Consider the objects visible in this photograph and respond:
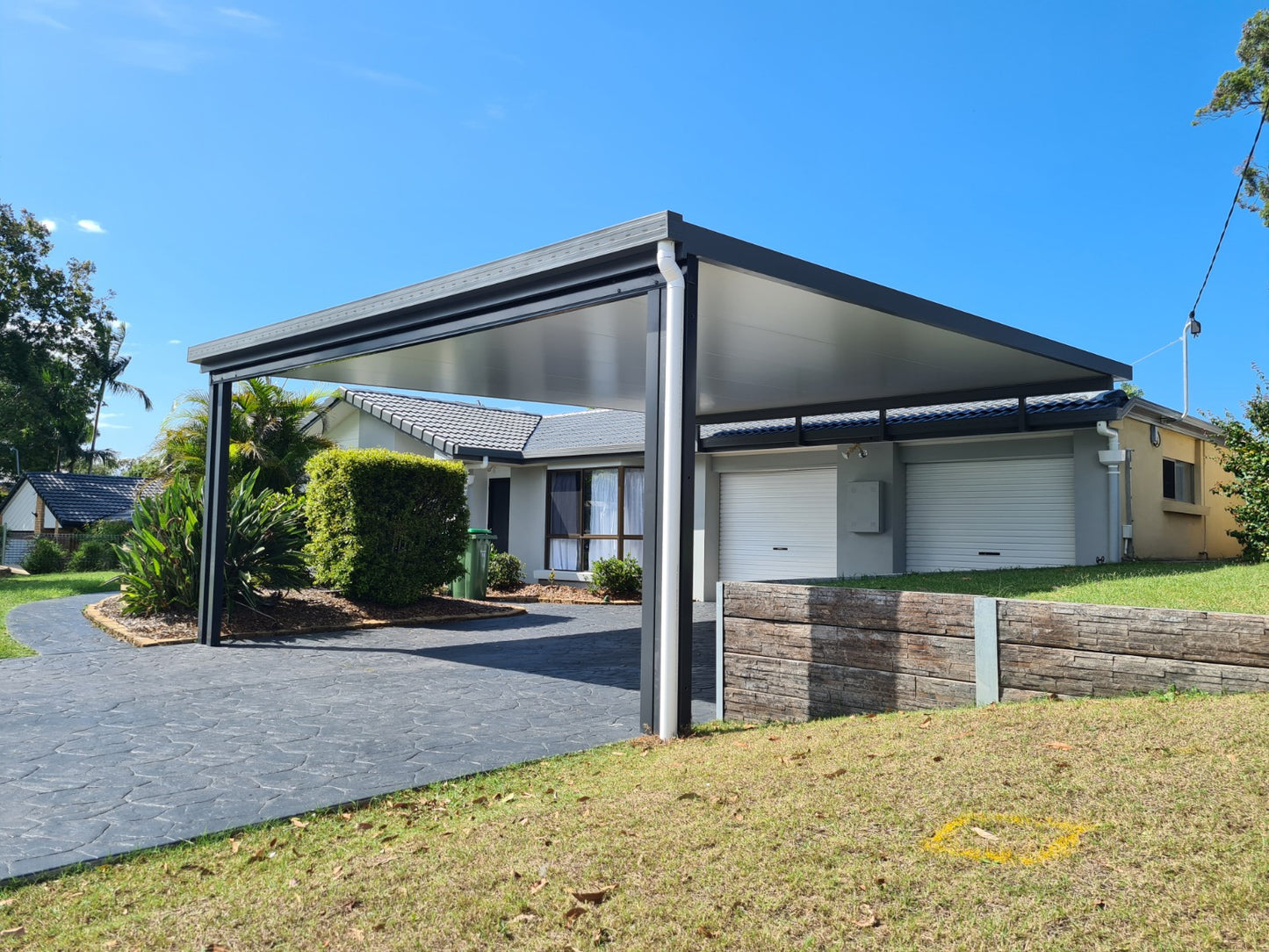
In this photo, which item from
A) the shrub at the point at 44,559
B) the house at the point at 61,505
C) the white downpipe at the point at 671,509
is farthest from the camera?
the house at the point at 61,505

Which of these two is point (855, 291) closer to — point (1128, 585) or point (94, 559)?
point (1128, 585)

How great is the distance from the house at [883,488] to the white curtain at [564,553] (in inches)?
1.0

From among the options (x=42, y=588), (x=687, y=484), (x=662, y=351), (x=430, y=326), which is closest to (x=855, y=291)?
(x=662, y=351)

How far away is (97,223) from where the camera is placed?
99.6 m

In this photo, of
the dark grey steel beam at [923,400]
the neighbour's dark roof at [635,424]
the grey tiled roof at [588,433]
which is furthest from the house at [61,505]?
the dark grey steel beam at [923,400]

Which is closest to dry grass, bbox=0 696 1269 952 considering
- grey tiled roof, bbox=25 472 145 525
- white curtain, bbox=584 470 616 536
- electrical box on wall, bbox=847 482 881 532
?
electrical box on wall, bbox=847 482 881 532

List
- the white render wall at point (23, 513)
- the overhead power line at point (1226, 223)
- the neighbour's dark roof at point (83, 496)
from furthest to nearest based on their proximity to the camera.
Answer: the white render wall at point (23, 513)
the neighbour's dark roof at point (83, 496)
the overhead power line at point (1226, 223)

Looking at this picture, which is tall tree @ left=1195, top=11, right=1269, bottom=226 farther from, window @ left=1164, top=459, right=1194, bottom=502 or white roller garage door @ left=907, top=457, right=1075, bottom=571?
white roller garage door @ left=907, top=457, right=1075, bottom=571

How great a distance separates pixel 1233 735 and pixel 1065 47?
2020cm

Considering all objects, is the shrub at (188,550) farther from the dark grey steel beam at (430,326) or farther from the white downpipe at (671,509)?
the white downpipe at (671,509)

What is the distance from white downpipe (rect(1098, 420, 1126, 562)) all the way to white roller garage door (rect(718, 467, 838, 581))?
4.15 metres

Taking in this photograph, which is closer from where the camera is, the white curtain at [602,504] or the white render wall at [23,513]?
the white curtain at [602,504]

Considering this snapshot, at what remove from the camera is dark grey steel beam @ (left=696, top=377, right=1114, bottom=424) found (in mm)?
11008

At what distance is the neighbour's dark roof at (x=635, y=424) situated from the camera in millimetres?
11953
